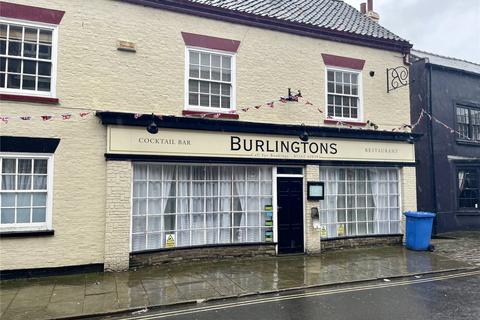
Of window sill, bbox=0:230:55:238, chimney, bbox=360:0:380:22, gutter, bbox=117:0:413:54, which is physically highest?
chimney, bbox=360:0:380:22

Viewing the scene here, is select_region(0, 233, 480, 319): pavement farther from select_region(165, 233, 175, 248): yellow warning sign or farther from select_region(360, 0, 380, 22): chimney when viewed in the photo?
select_region(360, 0, 380, 22): chimney

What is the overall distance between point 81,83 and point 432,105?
14.4m

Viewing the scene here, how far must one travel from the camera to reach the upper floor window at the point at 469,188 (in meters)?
17.5

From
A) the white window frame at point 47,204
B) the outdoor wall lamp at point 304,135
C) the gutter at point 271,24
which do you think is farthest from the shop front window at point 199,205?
the gutter at point 271,24

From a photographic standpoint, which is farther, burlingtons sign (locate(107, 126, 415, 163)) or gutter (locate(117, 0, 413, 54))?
gutter (locate(117, 0, 413, 54))

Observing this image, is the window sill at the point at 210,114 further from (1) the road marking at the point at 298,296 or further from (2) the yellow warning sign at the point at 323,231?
(1) the road marking at the point at 298,296

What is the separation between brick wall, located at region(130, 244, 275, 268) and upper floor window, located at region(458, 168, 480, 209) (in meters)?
10.9

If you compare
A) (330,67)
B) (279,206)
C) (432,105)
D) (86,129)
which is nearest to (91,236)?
(86,129)

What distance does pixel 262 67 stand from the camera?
12.1 m

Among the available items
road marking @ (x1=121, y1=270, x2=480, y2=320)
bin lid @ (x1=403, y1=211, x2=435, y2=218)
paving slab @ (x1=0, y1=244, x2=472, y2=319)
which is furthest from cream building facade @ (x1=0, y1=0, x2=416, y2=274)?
road marking @ (x1=121, y1=270, x2=480, y2=320)

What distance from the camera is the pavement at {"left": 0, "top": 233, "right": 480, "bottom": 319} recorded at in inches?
284

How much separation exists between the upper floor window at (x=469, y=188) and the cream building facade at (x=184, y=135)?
509 cm

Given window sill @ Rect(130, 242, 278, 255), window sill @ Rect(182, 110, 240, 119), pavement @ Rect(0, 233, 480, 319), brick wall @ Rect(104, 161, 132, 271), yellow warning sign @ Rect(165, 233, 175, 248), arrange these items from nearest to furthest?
1. pavement @ Rect(0, 233, 480, 319)
2. brick wall @ Rect(104, 161, 132, 271)
3. window sill @ Rect(130, 242, 278, 255)
4. yellow warning sign @ Rect(165, 233, 175, 248)
5. window sill @ Rect(182, 110, 240, 119)

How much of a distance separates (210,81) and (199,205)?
371 cm
